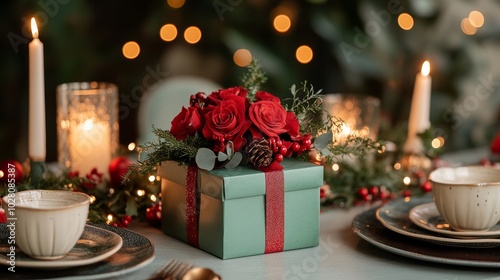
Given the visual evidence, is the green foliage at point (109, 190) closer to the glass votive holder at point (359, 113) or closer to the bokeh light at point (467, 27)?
the glass votive holder at point (359, 113)

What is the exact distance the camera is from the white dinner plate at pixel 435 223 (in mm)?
1254

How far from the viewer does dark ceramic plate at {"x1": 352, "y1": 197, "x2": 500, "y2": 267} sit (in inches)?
46.9

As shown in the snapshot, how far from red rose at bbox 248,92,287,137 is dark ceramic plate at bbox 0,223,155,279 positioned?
0.85 ft

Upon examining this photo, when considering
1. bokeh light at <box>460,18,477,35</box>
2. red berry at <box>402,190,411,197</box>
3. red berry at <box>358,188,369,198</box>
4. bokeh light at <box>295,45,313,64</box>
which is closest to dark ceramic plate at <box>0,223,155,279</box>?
red berry at <box>358,188,369,198</box>

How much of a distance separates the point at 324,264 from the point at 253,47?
81.7 inches

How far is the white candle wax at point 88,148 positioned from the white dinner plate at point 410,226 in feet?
2.15

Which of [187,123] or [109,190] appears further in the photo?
[109,190]

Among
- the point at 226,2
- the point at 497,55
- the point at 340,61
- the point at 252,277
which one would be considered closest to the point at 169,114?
the point at 226,2

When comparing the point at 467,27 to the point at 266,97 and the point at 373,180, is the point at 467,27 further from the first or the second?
the point at 266,97
